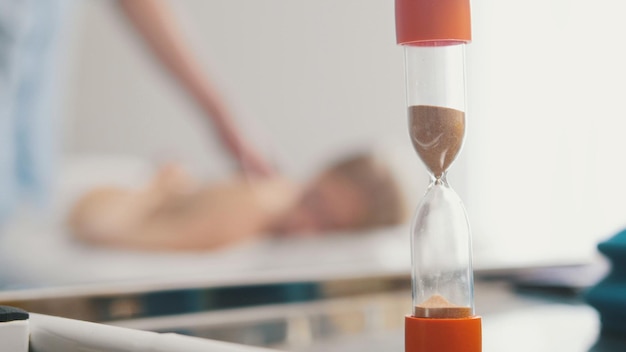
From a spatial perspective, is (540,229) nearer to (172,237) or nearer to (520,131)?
(520,131)

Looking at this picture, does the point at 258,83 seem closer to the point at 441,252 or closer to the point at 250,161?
the point at 250,161

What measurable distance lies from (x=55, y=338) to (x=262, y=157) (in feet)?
5.66

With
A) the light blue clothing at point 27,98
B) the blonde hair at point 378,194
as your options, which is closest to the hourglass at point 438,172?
the light blue clothing at point 27,98

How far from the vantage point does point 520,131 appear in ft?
10.2

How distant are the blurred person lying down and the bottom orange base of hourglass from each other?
1286 millimetres

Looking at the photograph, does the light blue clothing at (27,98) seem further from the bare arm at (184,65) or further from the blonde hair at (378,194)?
the blonde hair at (378,194)

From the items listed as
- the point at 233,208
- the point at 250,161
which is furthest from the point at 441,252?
the point at 250,161

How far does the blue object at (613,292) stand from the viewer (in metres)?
0.54

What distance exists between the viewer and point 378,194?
1962 mm

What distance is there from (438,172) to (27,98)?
133cm

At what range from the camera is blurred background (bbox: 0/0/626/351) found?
1.44 meters

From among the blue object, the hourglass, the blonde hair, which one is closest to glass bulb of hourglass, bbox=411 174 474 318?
the hourglass

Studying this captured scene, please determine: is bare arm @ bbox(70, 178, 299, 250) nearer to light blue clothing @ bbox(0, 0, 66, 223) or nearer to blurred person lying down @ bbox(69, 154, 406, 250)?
blurred person lying down @ bbox(69, 154, 406, 250)

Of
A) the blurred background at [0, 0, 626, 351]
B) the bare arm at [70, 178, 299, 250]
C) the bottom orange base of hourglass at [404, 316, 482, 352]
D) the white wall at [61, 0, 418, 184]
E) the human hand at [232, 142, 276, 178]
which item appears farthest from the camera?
the human hand at [232, 142, 276, 178]
